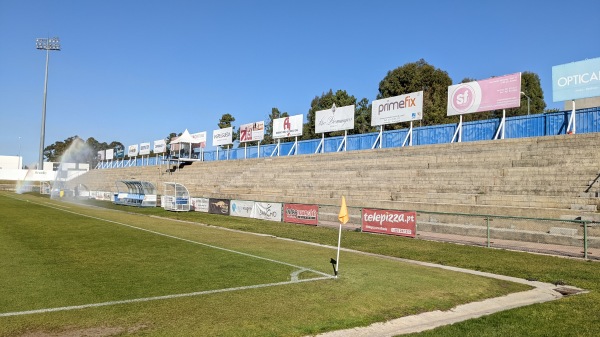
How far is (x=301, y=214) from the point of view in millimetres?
25656

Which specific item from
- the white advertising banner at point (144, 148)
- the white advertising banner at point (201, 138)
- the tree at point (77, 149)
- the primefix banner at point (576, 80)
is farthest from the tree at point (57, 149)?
the primefix banner at point (576, 80)

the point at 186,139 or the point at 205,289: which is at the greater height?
the point at 186,139

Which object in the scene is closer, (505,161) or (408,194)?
(505,161)

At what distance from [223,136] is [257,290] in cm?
5145

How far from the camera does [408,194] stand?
2634 cm

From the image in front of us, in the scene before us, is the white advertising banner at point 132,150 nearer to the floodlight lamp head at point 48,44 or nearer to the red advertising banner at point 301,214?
the floodlight lamp head at point 48,44

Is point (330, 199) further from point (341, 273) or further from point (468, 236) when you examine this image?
point (341, 273)

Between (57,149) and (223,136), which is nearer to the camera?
(223,136)

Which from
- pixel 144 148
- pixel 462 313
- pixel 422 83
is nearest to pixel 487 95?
pixel 462 313

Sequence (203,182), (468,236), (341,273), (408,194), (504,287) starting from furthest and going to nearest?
(203,182) → (408,194) → (468,236) → (341,273) → (504,287)

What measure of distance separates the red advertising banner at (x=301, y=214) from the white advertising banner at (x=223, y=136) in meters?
32.7

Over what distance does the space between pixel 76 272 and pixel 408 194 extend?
66.6ft

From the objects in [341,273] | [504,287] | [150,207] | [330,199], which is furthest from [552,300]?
[150,207]

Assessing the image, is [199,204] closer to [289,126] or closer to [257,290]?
[289,126]
